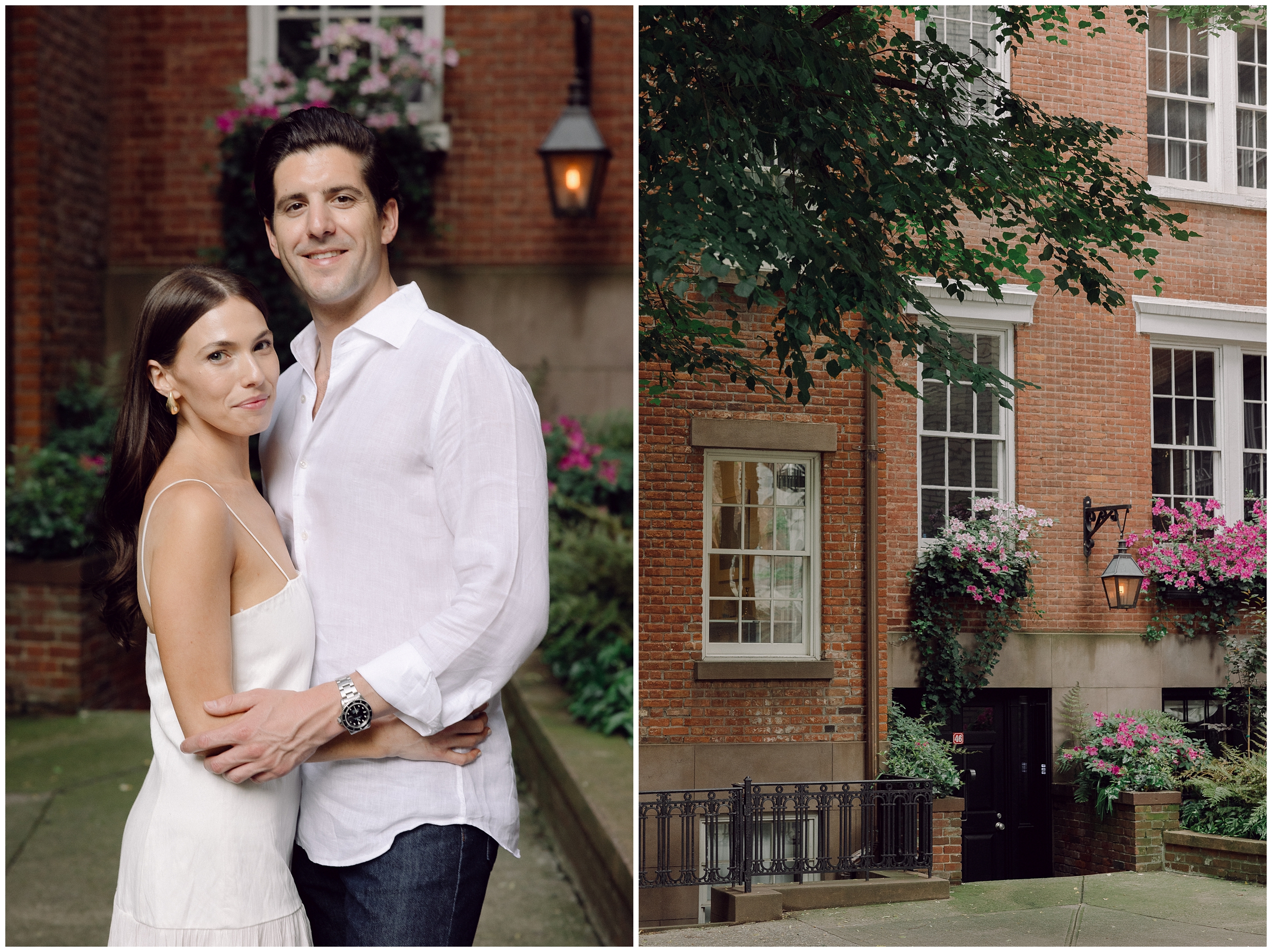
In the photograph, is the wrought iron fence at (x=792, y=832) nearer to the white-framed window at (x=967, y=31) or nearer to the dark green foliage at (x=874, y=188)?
the dark green foliage at (x=874, y=188)

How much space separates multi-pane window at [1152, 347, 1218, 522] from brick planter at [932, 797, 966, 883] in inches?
35.9

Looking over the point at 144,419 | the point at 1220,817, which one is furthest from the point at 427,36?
the point at 1220,817

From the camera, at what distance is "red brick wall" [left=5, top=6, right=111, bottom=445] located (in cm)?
629

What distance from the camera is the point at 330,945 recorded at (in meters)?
1.95

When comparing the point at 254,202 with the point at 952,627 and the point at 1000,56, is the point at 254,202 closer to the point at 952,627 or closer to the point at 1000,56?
the point at 1000,56

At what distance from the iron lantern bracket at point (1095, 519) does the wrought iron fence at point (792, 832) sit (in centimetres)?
70

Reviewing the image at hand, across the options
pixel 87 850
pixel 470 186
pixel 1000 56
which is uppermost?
pixel 470 186

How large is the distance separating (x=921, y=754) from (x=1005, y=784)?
212 millimetres

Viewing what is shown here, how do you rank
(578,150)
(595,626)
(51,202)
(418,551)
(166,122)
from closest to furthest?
1. (418,551)
2. (595,626)
3. (51,202)
4. (578,150)
5. (166,122)

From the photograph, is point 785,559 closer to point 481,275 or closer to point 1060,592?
point 1060,592

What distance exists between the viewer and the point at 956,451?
9.16 ft

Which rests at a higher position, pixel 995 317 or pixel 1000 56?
pixel 1000 56

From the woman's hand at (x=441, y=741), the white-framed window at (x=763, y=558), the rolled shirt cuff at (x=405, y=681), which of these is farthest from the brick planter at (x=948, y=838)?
the rolled shirt cuff at (x=405, y=681)

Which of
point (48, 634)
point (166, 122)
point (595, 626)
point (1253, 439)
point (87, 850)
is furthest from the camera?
point (166, 122)
